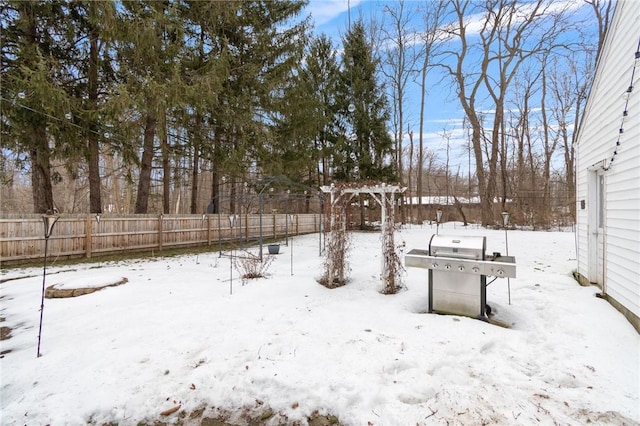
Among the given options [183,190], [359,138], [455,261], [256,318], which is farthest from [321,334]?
[183,190]

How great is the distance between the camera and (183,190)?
92.1ft

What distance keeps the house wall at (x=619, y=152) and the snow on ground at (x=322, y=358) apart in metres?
0.47

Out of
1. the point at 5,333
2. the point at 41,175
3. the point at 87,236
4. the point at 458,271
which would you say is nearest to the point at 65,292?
the point at 5,333

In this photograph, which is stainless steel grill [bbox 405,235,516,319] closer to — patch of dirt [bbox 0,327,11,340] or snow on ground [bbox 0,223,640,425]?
snow on ground [bbox 0,223,640,425]

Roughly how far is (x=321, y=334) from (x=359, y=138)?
607 inches

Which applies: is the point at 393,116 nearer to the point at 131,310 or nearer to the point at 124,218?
the point at 124,218

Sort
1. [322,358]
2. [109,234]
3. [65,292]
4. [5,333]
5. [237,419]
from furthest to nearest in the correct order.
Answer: [109,234] → [65,292] → [5,333] → [322,358] → [237,419]

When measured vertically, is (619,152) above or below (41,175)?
below

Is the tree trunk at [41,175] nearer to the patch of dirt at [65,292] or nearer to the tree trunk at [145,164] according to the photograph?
the tree trunk at [145,164]

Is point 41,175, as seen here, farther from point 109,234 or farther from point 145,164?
point 109,234

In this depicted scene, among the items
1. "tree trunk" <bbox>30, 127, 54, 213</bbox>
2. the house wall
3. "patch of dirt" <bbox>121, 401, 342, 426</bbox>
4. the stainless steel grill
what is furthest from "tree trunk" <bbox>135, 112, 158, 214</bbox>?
the house wall

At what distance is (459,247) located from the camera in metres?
3.85

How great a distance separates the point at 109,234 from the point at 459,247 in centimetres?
974

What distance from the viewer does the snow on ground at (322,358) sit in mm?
2193
